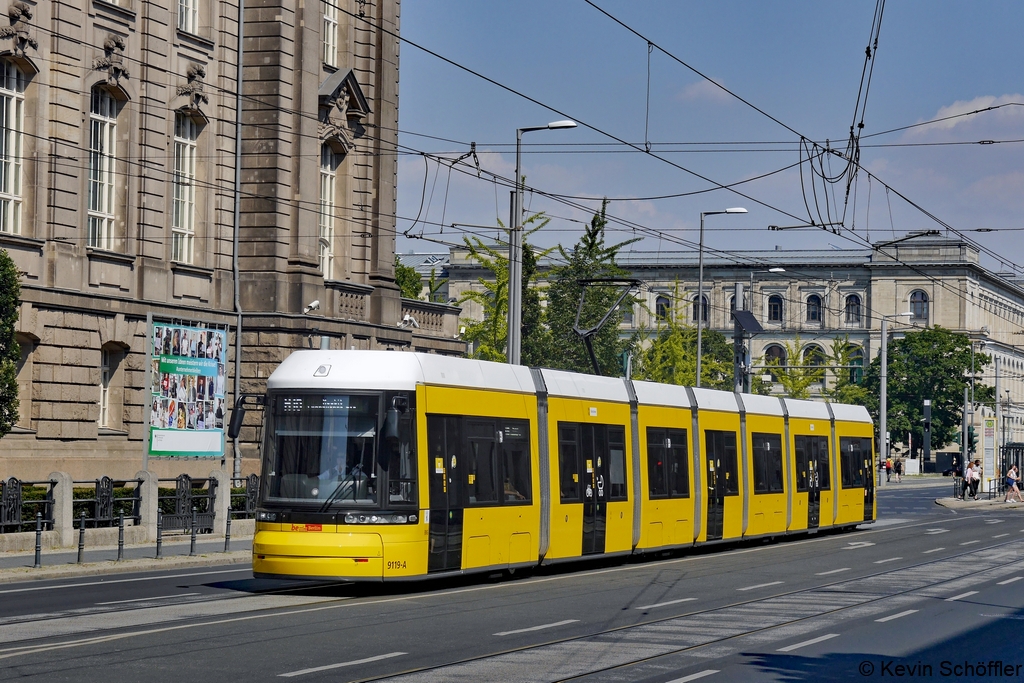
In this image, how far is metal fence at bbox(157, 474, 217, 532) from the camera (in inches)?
1161

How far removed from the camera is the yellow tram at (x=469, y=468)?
59.7 ft

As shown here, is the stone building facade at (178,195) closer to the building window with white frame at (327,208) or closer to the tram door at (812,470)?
the building window with white frame at (327,208)

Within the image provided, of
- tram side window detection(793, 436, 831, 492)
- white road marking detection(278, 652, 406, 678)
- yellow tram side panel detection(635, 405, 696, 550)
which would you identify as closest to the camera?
white road marking detection(278, 652, 406, 678)

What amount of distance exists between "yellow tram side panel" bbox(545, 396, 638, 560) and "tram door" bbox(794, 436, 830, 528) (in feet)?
30.8

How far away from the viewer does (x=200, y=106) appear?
3828 centimetres

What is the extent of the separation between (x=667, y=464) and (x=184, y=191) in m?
17.5

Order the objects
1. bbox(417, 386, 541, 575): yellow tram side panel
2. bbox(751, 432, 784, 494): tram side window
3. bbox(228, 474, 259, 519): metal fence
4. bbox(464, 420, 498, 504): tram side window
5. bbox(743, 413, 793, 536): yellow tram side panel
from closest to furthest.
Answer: bbox(417, 386, 541, 575): yellow tram side panel, bbox(464, 420, 498, 504): tram side window, bbox(743, 413, 793, 536): yellow tram side panel, bbox(751, 432, 784, 494): tram side window, bbox(228, 474, 259, 519): metal fence

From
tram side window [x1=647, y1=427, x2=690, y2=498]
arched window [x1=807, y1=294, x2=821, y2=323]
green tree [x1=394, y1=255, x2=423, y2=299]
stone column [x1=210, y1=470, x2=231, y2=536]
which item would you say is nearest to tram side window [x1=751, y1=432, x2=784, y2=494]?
tram side window [x1=647, y1=427, x2=690, y2=498]

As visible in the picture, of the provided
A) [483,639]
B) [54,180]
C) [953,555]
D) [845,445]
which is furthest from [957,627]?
[54,180]

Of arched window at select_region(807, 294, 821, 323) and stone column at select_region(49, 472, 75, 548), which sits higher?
arched window at select_region(807, 294, 821, 323)

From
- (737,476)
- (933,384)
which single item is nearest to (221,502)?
(737,476)

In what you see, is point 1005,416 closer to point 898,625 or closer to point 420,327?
point 420,327

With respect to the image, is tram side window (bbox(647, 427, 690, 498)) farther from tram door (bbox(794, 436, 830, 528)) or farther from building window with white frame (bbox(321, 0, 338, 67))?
building window with white frame (bbox(321, 0, 338, 67))

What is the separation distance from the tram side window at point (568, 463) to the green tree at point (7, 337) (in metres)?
11.5
